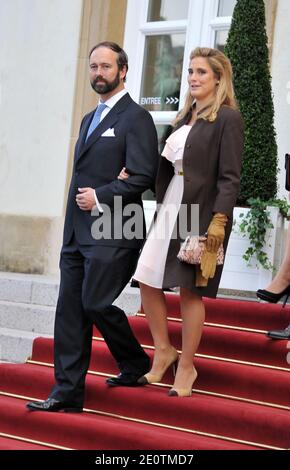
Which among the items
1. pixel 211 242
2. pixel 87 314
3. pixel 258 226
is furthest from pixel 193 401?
pixel 258 226

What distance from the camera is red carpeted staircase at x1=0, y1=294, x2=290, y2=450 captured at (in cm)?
479

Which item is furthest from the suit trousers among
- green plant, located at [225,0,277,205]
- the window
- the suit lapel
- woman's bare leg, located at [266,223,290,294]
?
the window

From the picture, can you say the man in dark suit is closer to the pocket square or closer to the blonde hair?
the pocket square

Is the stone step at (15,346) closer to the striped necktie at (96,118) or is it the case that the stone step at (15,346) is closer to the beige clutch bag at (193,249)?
the striped necktie at (96,118)

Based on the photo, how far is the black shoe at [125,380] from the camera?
532 centimetres

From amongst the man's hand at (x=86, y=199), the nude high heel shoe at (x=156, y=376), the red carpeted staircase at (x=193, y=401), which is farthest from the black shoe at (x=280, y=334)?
the man's hand at (x=86, y=199)

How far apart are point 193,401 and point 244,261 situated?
6.53 ft

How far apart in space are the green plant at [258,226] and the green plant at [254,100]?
7.3 inches

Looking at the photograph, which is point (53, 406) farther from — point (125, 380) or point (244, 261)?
point (244, 261)

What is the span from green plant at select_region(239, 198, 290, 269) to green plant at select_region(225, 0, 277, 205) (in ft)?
0.61

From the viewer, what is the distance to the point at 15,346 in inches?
269

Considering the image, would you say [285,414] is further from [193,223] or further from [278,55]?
[278,55]
